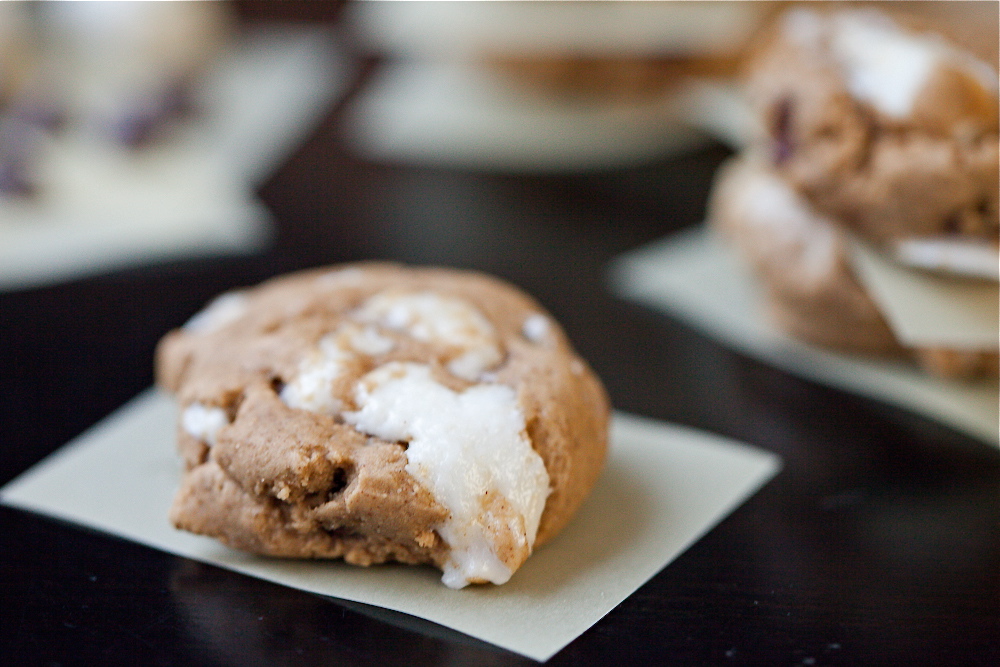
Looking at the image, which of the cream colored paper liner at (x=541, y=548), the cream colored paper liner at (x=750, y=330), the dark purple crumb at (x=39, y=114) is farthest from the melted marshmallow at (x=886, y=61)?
the dark purple crumb at (x=39, y=114)

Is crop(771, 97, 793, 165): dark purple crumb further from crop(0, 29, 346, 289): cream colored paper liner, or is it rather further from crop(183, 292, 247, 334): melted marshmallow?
crop(0, 29, 346, 289): cream colored paper liner

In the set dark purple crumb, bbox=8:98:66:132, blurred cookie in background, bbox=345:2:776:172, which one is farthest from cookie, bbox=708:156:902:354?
dark purple crumb, bbox=8:98:66:132

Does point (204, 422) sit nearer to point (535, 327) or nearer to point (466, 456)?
point (466, 456)

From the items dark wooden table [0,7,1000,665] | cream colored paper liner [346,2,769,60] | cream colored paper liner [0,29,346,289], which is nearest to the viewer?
dark wooden table [0,7,1000,665]

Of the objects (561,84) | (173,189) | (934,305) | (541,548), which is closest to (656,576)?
(541,548)

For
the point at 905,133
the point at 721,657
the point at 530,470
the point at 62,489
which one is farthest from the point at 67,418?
the point at 905,133

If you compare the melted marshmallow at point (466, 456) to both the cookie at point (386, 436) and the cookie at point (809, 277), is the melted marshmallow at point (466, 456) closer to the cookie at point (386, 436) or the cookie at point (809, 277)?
the cookie at point (386, 436)

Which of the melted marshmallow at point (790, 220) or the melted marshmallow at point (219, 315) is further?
the melted marshmallow at point (790, 220)
